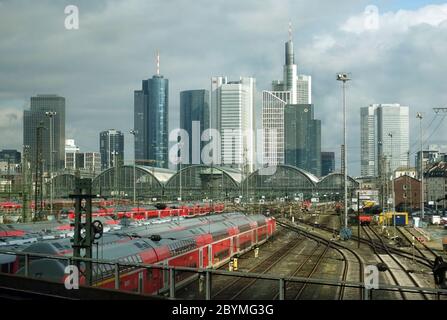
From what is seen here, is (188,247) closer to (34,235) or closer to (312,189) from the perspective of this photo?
(34,235)

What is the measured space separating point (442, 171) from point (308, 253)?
89700 millimetres

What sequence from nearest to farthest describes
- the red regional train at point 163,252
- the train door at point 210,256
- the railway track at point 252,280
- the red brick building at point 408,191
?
1. the railway track at point 252,280
2. the red regional train at point 163,252
3. the train door at point 210,256
4. the red brick building at point 408,191

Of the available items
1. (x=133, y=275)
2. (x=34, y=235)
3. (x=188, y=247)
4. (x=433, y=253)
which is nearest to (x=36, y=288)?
(x=133, y=275)

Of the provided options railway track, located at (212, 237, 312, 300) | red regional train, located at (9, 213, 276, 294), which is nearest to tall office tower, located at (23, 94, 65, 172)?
railway track, located at (212, 237, 312, 300)

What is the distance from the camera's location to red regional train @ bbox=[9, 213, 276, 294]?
1245 centimetres

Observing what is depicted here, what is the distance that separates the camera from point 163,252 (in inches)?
864

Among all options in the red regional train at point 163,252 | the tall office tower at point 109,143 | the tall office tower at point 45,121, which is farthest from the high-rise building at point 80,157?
the red regional train at point 163,252

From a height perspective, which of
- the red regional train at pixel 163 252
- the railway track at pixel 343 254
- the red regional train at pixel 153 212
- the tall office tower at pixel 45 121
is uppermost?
the tall office tower at pixel 45 121

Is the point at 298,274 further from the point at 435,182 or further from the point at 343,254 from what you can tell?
the point at 435,182

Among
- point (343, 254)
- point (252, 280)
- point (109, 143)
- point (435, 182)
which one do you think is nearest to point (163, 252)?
point (252, 280)

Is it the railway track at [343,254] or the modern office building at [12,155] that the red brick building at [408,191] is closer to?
the railway track at [343,254]

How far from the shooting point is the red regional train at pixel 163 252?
40.9 ft

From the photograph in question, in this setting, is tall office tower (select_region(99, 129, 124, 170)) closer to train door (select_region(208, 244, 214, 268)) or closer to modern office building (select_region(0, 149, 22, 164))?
modern office building (select_region(0, 149, 22, 164))

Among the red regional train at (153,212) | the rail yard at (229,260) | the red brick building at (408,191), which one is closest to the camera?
the rail yard at (229,260)
